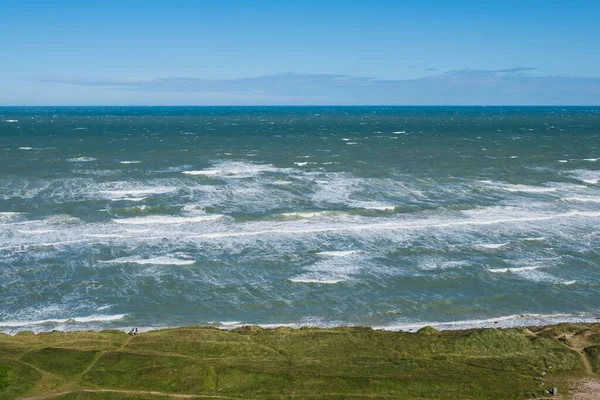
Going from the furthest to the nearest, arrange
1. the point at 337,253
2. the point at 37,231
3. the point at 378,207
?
1. the point at 378,207
2. the point at 37,231
3. the point at 337,253

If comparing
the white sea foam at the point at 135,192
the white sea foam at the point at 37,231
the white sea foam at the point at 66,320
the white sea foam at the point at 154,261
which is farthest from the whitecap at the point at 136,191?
the white sea foam at the point at 66,320

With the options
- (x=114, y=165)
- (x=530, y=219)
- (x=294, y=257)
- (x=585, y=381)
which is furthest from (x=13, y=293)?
(x=114, y=165)

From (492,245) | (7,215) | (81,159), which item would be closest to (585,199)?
(492,245)

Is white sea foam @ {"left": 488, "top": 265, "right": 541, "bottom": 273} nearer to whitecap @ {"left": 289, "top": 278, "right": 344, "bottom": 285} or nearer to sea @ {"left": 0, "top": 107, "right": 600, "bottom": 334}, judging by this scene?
sea @ {"left": 0, "top": 107, "right": 600, "bottom": 334}

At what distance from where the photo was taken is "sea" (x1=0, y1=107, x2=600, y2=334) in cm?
3122

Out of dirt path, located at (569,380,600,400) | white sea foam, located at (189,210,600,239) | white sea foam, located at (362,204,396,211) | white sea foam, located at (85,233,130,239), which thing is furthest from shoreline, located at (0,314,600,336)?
white sea foam, located at (362,204,396,211)

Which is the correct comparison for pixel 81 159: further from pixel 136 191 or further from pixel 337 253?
pixel 337 253

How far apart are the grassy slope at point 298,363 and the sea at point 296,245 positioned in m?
4.45

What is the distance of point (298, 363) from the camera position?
72.7 feet

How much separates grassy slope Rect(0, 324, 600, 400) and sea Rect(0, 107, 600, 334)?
4449mm

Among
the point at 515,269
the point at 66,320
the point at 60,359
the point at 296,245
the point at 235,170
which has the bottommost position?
the point at 66,320

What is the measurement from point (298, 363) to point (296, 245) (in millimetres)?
19894

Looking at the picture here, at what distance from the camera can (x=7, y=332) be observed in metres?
27.7

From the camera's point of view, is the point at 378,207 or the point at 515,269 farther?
the point at 378,207
